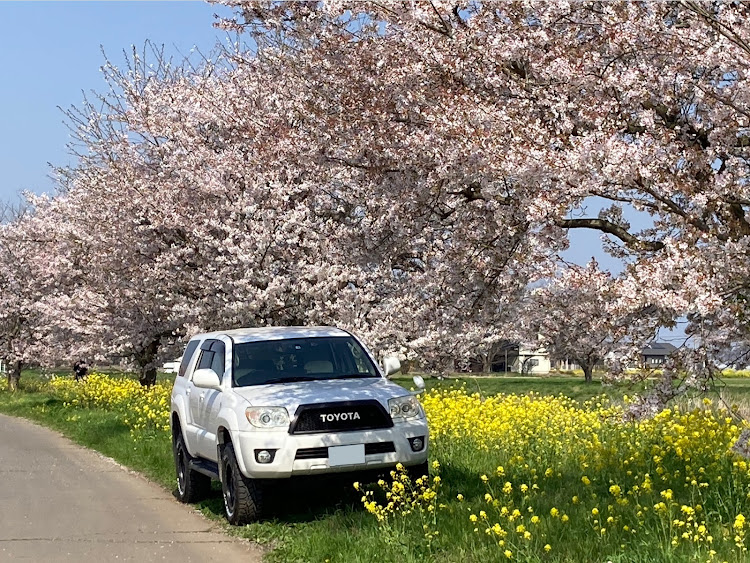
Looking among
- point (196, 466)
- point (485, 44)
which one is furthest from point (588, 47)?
point (196, 466)

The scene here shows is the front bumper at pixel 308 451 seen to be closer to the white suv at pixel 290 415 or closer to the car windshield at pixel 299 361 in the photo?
the white suv at pixel 290 415

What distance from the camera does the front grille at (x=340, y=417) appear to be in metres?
9.62

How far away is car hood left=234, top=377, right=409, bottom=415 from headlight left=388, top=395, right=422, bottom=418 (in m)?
0.06

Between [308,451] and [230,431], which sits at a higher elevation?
[230,431]

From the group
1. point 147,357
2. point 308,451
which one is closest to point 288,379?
point 308,451

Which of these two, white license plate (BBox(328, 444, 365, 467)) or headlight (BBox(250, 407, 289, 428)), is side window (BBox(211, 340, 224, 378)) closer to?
headlight (BBox(250, 407, 289, 428))

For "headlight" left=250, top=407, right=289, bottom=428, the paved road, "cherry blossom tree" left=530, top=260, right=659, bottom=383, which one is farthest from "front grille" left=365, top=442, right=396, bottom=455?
"cherry blossom tree" left=530, top=260, right=659, bottom=383

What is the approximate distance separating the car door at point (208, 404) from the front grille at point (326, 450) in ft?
4.55

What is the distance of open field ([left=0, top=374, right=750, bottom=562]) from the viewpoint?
7.29m

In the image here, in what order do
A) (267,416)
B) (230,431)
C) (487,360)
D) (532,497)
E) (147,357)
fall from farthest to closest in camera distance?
1. (487,360)
2. (147,357)
3. (230,431)
4. (267,416)
5. (532,497)

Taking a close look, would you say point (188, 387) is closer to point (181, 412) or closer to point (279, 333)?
point (181, 412)

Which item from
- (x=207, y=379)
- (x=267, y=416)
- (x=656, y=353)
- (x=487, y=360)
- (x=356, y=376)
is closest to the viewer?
(x=656, y=353)

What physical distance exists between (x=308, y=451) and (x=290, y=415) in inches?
14.6

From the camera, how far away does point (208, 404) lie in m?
11.0
